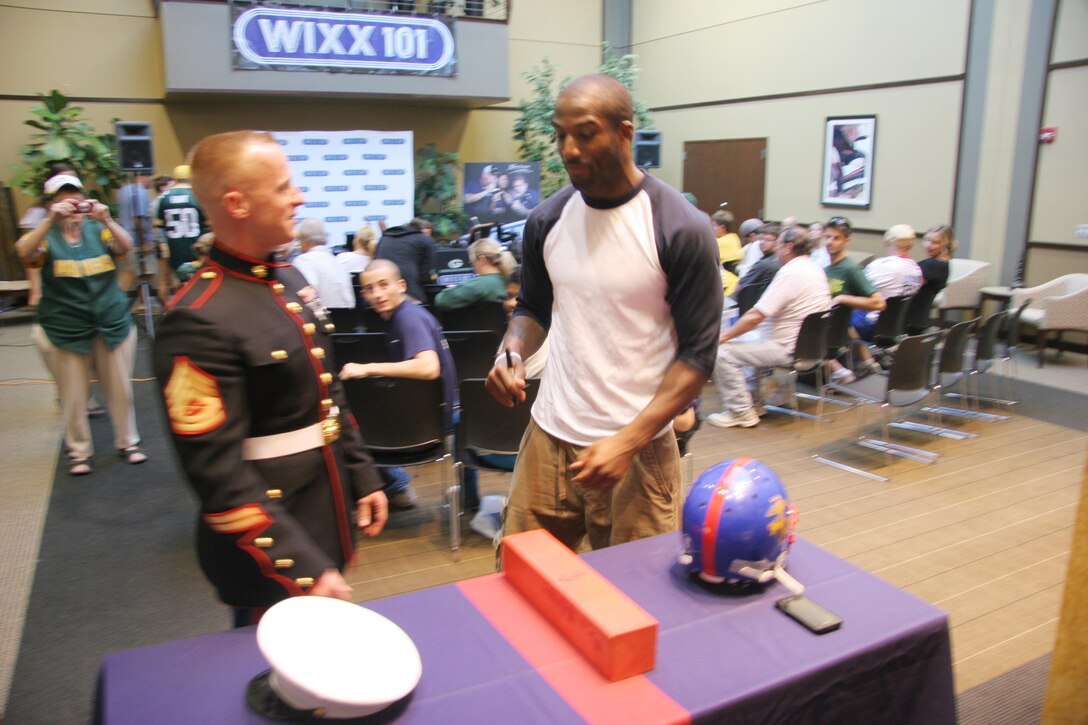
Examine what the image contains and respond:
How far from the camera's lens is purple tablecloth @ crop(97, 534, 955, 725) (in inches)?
48.6

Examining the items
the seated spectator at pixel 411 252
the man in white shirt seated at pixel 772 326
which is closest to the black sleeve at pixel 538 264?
the man in white shirt seated at pixel 772 326

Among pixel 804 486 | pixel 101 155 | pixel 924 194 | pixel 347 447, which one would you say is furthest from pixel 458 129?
pixel 347 447

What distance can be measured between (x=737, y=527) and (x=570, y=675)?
0.44 m

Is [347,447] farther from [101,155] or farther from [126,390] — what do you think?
[101,155]

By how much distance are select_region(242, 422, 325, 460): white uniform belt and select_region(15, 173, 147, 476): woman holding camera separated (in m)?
3.20

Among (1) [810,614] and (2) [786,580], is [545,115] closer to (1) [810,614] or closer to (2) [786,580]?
(2) [786,580]

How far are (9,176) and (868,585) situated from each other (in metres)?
11.3

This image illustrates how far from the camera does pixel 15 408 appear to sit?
584 cm

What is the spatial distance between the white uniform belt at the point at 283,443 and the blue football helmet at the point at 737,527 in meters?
0.79

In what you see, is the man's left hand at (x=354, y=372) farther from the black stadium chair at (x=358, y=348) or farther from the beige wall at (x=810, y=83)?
the beige wall at (x=810, y=83)

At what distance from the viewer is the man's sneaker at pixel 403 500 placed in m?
4.10

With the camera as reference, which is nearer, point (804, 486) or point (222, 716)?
point (222, 716)

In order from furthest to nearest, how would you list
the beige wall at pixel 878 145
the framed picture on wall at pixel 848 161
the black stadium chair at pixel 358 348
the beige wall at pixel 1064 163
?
the framed picture on wall at pixel 848 161, the beige wall at pixel 878 145, the beige wall at pixel 1064 163, the black stadium chair at pixel 358 348

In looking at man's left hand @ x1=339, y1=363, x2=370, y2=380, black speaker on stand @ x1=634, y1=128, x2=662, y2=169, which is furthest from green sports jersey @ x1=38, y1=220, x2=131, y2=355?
black speaker on stand @ x1=634, y1=128, x2=662, y2=169
